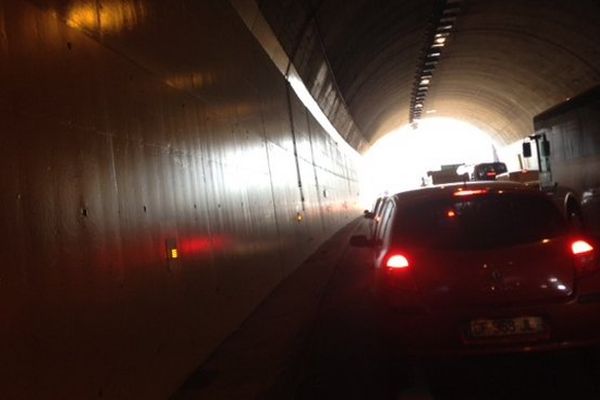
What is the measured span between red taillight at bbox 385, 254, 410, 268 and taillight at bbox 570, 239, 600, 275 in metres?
1.34

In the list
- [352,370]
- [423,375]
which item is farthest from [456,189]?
[352,370]

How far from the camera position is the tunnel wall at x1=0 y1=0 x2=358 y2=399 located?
3.71 m

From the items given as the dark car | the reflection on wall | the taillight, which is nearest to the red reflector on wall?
the taillight

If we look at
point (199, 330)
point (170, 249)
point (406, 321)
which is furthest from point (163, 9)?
point (406, 321)

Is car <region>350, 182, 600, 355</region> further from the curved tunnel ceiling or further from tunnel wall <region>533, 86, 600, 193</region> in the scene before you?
the curved tunnel ceiling

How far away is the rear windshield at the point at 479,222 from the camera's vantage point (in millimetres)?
6043

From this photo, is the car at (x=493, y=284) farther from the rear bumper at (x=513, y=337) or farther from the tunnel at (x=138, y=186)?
the tunnel at (x=138, y=186)

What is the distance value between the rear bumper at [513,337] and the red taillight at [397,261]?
1.55 ft

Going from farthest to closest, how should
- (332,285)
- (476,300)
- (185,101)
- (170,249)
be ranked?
(332,285) → (185,101) → (170,249) → (476,300)

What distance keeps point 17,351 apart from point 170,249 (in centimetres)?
286

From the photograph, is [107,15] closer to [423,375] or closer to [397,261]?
[397,261]

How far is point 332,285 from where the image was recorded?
44.8ft

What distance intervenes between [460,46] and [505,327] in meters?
25.4

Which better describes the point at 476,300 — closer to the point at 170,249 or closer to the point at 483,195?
the point at 483,195
